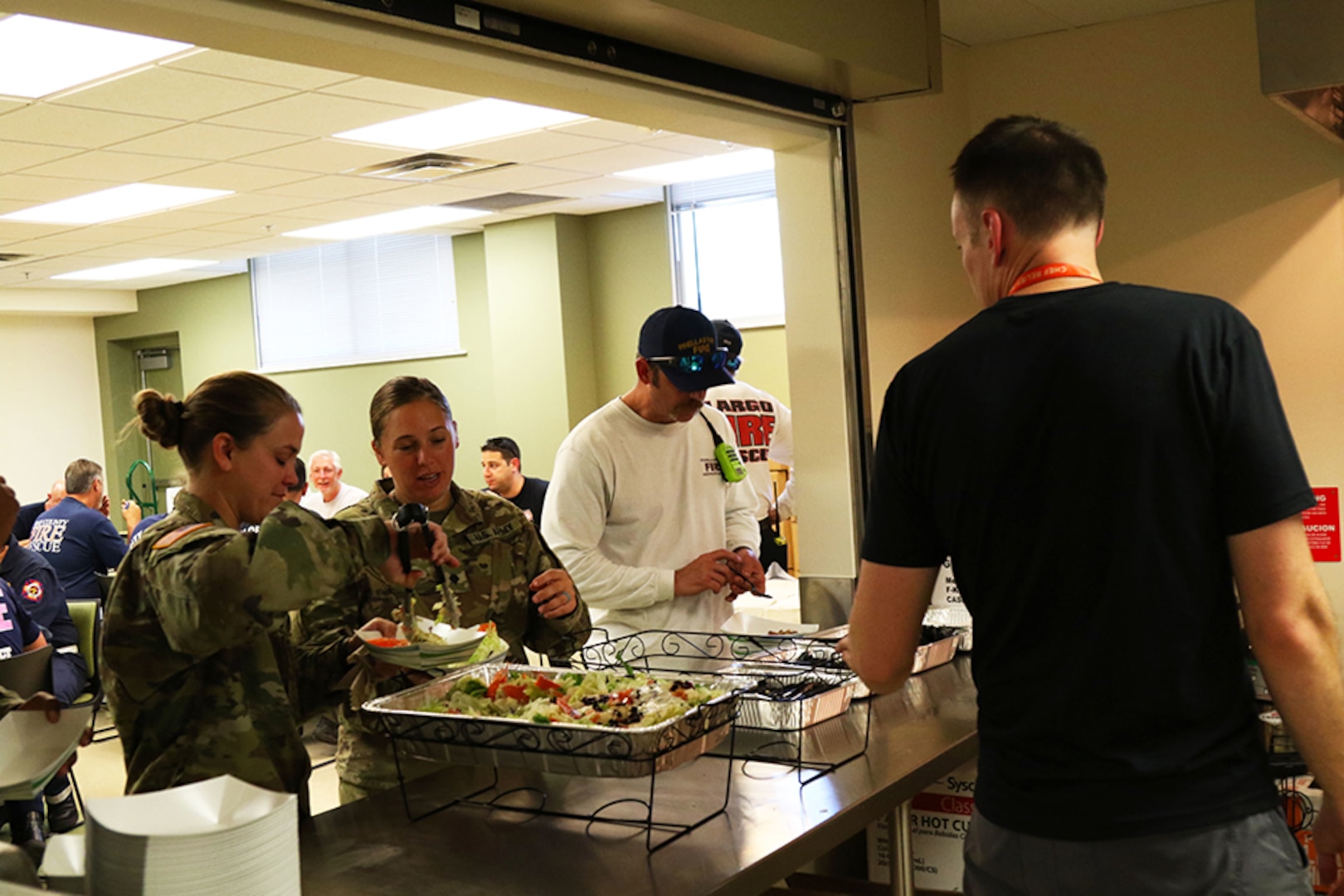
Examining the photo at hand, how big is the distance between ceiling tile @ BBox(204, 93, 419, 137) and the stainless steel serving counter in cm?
386

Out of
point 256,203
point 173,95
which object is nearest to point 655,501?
point 173,95

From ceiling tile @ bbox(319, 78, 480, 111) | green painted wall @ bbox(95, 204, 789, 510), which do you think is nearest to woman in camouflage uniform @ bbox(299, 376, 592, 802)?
ceiling tile @ bbox(319, 78, 480, 111)

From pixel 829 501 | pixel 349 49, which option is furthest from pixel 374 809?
pixel 829 501

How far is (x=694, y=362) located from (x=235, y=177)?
4.63 m

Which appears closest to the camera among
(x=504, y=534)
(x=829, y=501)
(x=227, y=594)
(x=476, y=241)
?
(x=227, y=594)

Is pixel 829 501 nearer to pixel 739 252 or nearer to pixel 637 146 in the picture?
pixel 637 146

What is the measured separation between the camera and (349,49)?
2.03 metres

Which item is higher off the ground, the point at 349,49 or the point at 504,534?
the point at 349,49

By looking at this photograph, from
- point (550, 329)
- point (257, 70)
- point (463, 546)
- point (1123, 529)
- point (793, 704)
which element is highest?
point (257, 70)

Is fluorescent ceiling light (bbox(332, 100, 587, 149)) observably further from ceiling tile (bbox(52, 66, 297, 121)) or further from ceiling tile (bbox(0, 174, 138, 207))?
ceiling tile (bbox(0, 174, 138, 207))

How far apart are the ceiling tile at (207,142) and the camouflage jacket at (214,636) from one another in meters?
4.26

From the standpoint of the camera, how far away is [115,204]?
718 centimetres

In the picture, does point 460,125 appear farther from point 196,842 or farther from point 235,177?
point 196,842

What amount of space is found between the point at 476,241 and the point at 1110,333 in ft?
27.6
